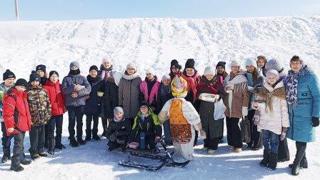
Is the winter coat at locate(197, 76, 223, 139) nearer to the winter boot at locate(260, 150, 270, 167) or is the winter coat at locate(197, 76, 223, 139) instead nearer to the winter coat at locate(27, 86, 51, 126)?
the winter boot at locate(260, 150, 270, 167)

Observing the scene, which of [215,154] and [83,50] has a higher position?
[83,50]

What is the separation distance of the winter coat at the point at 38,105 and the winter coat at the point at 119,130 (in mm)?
1272

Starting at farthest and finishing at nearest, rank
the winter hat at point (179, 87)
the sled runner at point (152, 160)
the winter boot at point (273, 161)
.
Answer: the winter hat at point (179, 87), the sled runner at point (152, 160), the winter boot at point (273, 161)

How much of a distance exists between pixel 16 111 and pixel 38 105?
541 mm

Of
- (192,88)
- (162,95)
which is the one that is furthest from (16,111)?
(192,88)

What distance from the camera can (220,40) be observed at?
966 inches

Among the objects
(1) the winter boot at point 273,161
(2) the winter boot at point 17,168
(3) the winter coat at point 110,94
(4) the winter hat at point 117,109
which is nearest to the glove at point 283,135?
(1) the winter boot at point 273,161

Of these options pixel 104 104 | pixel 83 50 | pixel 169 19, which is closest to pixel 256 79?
pixel 104 104

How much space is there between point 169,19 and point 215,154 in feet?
75.5

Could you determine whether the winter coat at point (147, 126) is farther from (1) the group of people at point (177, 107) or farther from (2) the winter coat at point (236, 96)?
(2) the winter coat at point (236, 96)

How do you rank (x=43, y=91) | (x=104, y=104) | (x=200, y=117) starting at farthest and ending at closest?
(x=104, y=104) < (x=200, y=117) < (x=43, y=91)

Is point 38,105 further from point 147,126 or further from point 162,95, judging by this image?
point 162,95

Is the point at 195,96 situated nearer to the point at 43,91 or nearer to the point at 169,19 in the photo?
the point at 43,91

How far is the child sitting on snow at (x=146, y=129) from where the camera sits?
24.3ft
